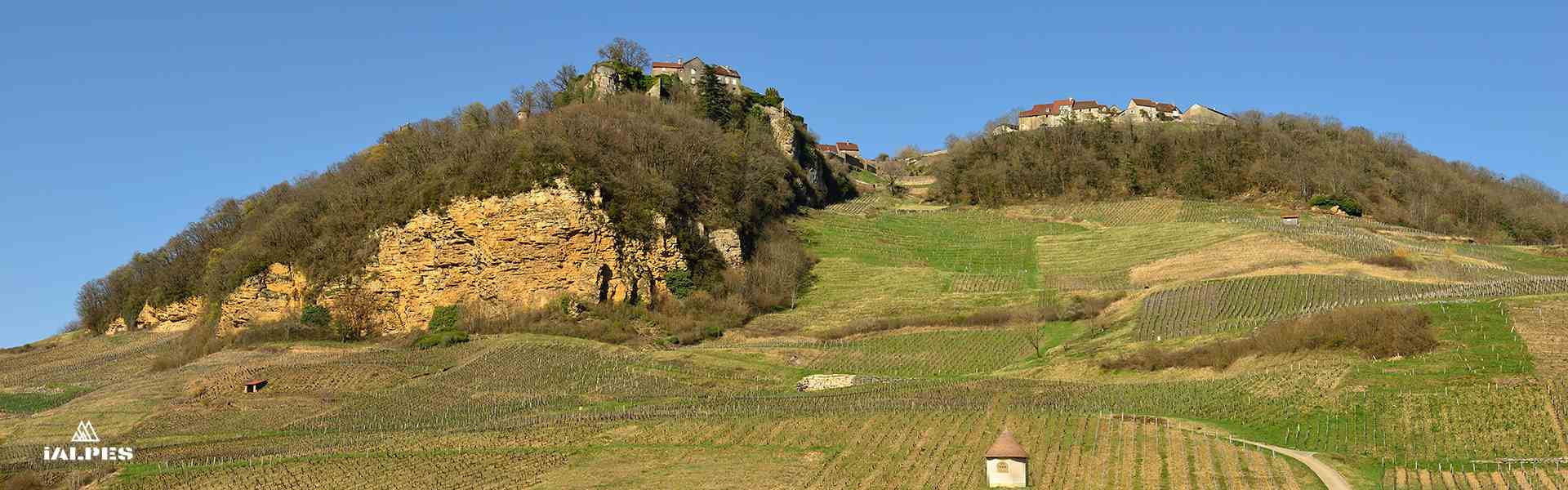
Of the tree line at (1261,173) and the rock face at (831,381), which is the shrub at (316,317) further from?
the tree line at (1261,173)

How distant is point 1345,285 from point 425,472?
49584mm

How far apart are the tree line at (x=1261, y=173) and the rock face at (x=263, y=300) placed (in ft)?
186

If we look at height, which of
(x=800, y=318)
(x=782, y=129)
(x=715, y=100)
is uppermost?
(x=715, y=100)

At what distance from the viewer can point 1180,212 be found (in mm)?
101438

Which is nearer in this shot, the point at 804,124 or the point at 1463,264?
the point at 1463,264

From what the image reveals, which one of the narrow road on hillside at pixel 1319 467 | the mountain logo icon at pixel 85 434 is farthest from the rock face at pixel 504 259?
the narrow road on hillside at pixel 1319 467

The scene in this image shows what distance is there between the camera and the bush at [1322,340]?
5306 centimetres

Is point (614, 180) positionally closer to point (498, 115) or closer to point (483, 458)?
point (498, 115)

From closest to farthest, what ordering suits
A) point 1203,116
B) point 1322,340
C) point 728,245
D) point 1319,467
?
1. point 1319,467
2. point 1322,340
3. point 728,245
4. point 1203,116

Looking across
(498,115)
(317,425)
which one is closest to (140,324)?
(498,115)

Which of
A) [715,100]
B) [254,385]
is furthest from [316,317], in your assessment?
[715,100]

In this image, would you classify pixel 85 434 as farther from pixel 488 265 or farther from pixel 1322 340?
pixel 1322 340

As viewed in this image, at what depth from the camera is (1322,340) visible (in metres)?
55.0

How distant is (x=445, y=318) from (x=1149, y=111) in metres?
78.2
